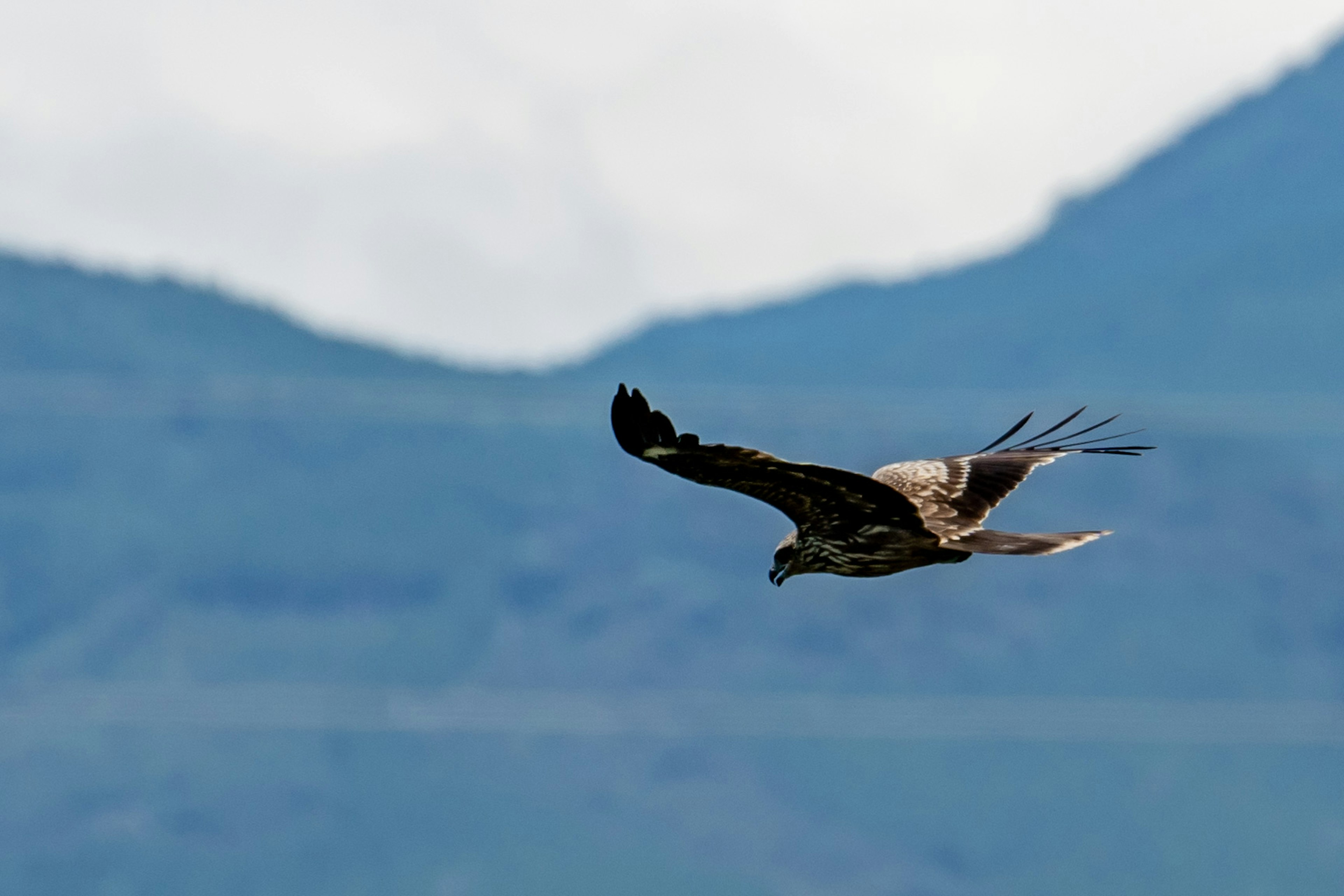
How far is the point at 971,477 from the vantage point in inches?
461

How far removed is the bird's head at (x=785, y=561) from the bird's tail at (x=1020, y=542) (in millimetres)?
828

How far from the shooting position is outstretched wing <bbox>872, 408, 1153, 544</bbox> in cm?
1091

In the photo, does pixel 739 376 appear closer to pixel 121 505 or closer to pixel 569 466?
pixel 569 466

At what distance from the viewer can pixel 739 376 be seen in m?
157

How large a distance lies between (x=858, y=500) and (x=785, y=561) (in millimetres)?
1033

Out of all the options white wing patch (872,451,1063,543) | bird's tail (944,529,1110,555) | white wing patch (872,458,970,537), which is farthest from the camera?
white wing patch (872,451,1063,543)

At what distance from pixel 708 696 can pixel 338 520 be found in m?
27.2

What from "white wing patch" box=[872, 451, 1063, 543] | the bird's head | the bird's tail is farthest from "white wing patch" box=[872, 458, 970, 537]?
the bird's head

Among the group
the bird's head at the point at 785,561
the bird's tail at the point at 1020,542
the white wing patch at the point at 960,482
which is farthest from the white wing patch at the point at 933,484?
the bird's head at the point at 785,561

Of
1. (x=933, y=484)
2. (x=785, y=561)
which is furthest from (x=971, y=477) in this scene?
(x=785, y=561)

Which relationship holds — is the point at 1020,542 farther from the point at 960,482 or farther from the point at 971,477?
the point at 971,477

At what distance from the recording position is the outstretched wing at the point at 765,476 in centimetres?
860

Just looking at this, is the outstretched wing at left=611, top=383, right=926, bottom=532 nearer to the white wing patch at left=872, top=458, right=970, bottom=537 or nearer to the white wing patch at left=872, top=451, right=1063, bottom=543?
the white wing patch at left=872, top=458, right=970, bottom=537

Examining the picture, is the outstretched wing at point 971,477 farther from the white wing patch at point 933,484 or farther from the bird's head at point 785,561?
the bird's head at point 785,561
